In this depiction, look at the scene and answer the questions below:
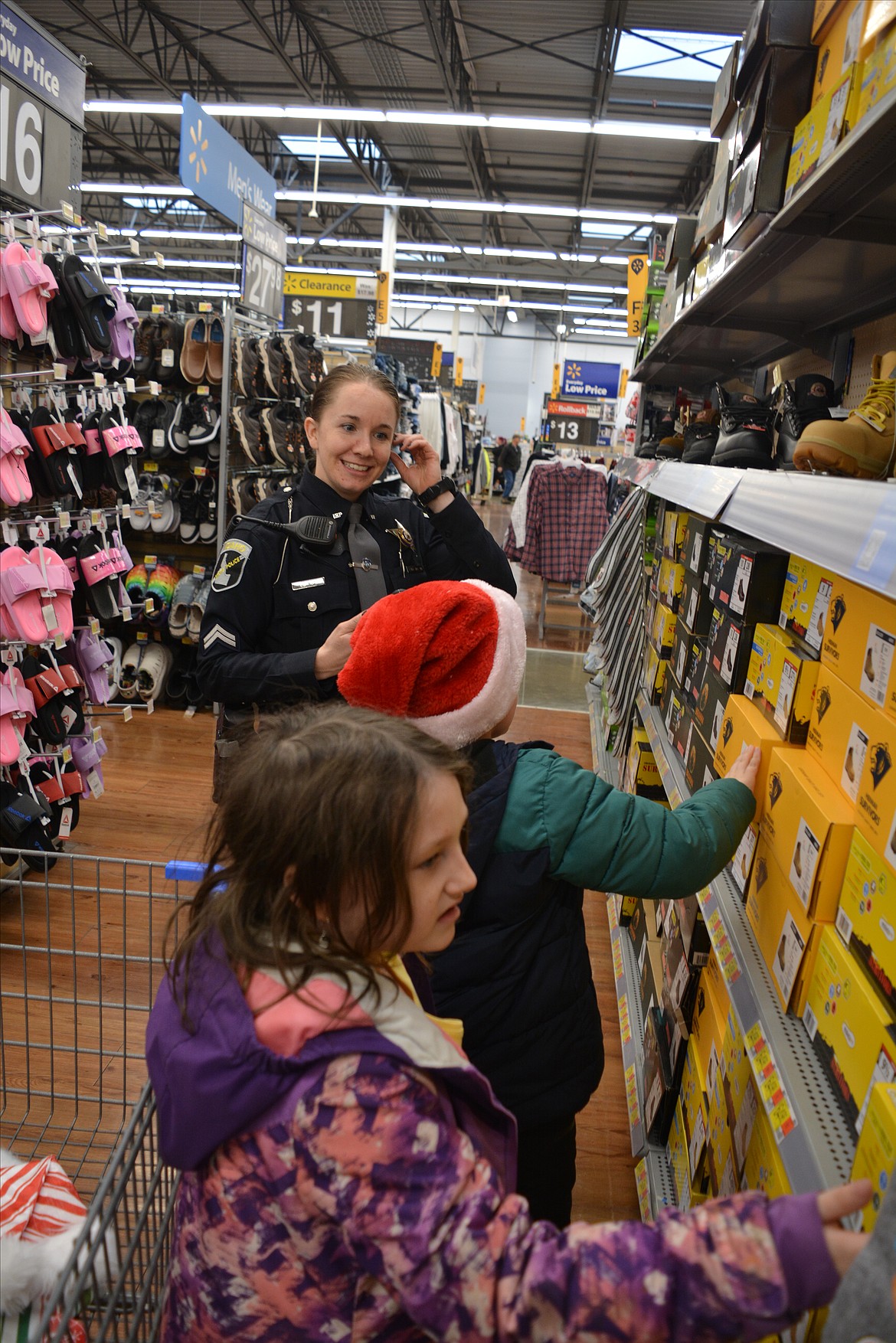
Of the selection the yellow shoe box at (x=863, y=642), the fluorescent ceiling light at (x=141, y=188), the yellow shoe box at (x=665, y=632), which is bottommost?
the yellow shoe box at (x=665, y=632)

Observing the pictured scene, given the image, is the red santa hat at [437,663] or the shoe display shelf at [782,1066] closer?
the shoe display shelf at [782,1066]

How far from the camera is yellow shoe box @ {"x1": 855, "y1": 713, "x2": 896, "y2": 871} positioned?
96cm

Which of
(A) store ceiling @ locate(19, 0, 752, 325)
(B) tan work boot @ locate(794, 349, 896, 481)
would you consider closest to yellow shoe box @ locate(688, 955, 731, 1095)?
(B) tan work boot @ locate(794, 349, 896, 481)

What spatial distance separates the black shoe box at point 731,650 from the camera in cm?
160

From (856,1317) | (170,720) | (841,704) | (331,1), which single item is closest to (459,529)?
(841,704)

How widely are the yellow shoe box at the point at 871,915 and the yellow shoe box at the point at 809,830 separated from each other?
1 centimetres

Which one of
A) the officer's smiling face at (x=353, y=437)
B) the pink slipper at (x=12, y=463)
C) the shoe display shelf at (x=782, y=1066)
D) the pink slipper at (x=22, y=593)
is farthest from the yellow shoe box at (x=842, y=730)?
the pink slipper at (x=12, y=463)

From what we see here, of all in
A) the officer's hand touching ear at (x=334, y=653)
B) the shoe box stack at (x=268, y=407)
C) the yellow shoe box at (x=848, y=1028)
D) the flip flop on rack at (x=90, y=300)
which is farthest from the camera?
the shoe box stack at (x=268, y=407)

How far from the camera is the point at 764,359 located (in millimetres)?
3213

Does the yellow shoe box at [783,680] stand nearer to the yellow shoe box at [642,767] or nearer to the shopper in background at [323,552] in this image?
the shopper in background at [323,552]

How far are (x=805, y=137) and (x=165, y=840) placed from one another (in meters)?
3.49

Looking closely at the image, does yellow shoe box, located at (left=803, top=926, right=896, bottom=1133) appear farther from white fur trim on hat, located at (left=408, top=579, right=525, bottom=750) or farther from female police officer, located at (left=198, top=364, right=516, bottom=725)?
female police officer, located at (left=198, top=364, right=516, bottom=725)

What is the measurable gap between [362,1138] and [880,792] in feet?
A: 2.07

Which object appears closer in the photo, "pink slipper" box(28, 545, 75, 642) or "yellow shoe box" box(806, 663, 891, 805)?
"yellow shoe box" box(806, 663, 891, 805)
